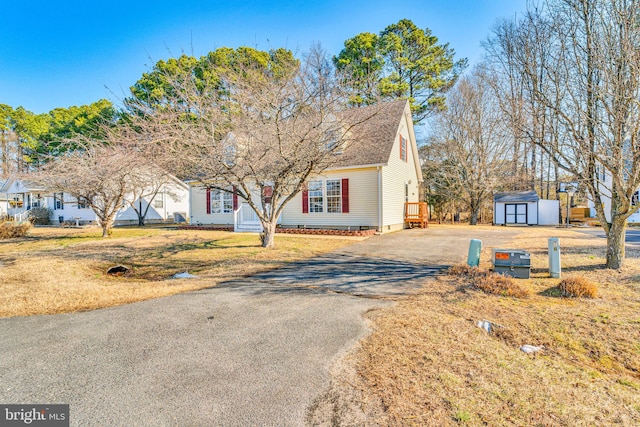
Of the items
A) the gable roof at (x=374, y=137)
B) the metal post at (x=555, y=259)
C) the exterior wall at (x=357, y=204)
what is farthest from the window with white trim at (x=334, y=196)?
the metal post at (x=555, y=259)

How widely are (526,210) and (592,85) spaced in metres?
18.8

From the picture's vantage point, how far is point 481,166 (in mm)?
21766

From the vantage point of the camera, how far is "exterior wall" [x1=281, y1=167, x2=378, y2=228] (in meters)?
14.6

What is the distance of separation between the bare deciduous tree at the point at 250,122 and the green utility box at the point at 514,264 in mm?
5348

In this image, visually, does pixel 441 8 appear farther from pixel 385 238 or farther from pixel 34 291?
pixel 34 291

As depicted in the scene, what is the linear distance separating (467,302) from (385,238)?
771 cm

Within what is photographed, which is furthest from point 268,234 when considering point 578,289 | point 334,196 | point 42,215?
point 42,215

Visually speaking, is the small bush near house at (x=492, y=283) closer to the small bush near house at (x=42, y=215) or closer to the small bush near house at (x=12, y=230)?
the small bush near house at (x=12, y=230)

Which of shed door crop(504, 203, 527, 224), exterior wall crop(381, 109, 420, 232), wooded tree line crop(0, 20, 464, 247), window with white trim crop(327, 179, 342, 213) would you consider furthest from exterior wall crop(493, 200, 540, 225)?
wooded tree line crop(0, 20, 464, 247)

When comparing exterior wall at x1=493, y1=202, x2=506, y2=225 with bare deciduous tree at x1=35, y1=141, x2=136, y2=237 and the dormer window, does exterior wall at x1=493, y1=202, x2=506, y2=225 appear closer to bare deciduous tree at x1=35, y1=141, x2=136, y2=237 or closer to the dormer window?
the dormer window

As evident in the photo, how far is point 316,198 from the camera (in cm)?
1593

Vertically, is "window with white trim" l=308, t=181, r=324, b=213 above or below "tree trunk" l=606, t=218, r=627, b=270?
above

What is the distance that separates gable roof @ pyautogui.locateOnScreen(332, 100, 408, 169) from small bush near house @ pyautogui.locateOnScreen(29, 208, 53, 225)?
2556cm

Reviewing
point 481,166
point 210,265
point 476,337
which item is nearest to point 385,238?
point 210,265
